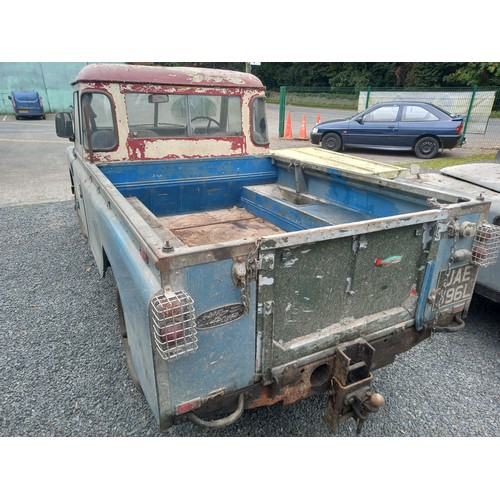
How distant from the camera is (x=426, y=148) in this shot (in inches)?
431

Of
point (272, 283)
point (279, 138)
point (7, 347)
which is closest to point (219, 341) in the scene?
point (272, 283)

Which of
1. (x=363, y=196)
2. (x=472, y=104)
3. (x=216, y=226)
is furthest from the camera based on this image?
(x=472, y=104)

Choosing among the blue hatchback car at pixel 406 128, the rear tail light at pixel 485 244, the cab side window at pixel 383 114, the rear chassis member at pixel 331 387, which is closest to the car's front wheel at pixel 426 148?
the blue hatchback car at pixel 406 128

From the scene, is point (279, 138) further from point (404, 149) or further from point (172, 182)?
point (172, 182)

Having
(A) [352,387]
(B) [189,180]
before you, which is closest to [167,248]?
(A) [352,387]

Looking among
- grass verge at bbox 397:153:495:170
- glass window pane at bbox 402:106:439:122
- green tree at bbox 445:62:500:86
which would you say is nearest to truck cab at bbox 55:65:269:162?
grass verge at bbox 397:153:495:170

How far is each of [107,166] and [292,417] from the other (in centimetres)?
293

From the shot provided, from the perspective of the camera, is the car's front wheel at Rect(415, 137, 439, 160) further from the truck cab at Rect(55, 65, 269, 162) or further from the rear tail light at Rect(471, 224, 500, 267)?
the rear tail light at Rect(471, 224, 500, 267)

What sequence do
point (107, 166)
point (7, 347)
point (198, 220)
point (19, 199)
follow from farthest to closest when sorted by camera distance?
point (19, 199)
point (198, 220)
point (107, 166)
point (7, 347)

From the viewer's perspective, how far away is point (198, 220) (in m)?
4.23

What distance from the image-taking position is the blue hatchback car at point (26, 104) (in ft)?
66.4

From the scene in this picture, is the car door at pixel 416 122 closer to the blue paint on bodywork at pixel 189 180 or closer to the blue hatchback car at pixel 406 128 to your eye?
the blue hatchback car at pixel 406 128

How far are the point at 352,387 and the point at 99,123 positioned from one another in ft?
11.6

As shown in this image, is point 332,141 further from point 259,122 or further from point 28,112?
point 28,112
